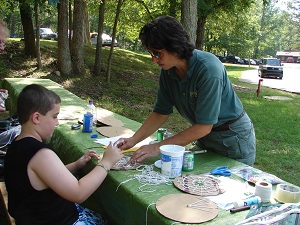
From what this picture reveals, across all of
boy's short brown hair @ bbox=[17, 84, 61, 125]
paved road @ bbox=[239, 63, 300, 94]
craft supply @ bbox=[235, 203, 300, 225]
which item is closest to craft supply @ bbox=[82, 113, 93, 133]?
boy's short brown hair @ bbox=[17, 84, 61, 125]

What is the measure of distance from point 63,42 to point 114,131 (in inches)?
255

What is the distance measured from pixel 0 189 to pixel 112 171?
41.4 inches

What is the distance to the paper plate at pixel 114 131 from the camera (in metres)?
2.88

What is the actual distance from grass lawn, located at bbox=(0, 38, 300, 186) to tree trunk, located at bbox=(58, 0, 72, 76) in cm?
32

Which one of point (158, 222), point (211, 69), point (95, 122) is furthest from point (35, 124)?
point (95, 122)

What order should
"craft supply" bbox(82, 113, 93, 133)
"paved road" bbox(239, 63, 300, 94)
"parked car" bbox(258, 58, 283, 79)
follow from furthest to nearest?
"parked car" bbox(258, 58, 283, 79), "paved road" bbox(239, 63, 300, 94), "craft supply" bbox(82, 113, 93, 133)

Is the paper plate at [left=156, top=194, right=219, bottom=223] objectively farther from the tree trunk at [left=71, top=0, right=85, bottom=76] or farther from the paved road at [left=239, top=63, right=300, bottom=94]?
the paved road at [left=239, top=63, right=300, bottom=94]

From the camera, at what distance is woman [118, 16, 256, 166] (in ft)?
6.15

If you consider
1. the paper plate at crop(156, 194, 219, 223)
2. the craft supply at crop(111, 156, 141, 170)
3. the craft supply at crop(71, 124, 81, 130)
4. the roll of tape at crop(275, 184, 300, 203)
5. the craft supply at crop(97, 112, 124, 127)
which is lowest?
the craft supply at crop(97, 112, 124, 127)

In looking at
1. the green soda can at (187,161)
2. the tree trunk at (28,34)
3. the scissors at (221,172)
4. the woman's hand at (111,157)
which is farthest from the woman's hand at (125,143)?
the tree trunk at (28,34)

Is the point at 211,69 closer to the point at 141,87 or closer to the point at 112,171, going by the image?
the point at 112,171

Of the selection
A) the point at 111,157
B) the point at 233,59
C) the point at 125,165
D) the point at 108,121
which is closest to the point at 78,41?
the point at 108,121

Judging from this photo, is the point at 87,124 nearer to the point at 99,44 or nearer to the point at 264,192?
the point at 264,192

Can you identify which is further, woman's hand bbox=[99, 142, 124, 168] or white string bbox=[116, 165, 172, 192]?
woman's hand bbox=[99, 142, 124, 168]
